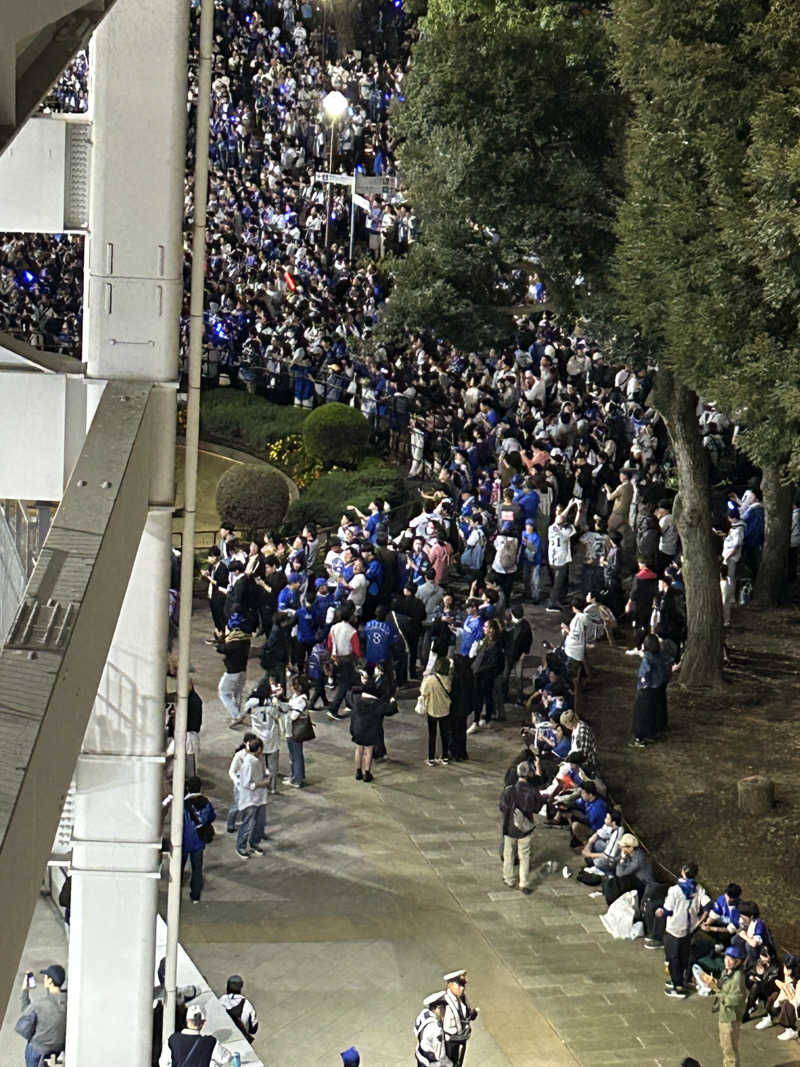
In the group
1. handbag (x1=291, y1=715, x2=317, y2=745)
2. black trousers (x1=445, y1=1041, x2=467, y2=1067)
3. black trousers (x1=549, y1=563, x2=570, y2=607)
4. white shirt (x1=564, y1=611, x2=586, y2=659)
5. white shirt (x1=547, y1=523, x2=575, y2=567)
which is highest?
white shirt (x1=547, y1=523, x2=575, y2=567)

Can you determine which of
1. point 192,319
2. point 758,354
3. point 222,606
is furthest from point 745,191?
point 192,319

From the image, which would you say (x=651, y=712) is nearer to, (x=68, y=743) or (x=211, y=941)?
(x=211, y=941)

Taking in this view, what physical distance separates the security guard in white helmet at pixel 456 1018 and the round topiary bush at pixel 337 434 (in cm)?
1780

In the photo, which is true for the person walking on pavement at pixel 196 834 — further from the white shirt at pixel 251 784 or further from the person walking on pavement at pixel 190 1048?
the person walking on pavement at pixel 190 1048

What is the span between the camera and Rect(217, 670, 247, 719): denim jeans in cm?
1902

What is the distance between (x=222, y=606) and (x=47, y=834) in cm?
1705

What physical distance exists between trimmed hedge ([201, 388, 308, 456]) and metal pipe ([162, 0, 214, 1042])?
23.2 meters

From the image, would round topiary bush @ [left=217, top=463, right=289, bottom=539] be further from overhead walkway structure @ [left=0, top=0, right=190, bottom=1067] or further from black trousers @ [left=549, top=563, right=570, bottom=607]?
overhead walkway structure @ [left=0, top=0, right=190, bottom=1067]

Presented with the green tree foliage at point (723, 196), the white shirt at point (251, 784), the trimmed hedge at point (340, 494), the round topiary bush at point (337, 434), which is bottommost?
the white shirt at point (251, 784)

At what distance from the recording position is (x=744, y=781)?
56.6 feet

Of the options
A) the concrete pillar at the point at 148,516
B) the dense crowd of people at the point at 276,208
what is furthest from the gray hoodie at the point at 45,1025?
the dense crowd of people at the point at 276,208

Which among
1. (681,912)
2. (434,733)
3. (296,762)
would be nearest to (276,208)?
(434,733)

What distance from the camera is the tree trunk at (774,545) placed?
928 inches

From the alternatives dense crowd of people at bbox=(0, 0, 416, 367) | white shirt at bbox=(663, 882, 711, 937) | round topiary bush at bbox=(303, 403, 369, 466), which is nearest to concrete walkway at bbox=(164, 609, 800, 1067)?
white shirt at bbox=(663, 882, 711, 937)
